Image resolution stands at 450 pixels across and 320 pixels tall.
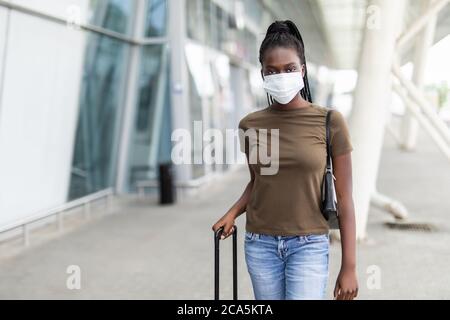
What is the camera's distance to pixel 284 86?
7.14 ft

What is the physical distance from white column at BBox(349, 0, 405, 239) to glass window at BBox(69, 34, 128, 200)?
5400mm

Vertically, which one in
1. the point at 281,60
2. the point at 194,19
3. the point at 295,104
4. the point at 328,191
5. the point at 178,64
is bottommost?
the point at 328,191

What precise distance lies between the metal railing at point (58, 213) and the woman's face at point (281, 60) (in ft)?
19.6

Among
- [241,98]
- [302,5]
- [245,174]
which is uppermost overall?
[302,5]

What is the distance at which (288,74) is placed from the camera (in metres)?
2.21

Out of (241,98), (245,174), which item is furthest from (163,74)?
(241,98)

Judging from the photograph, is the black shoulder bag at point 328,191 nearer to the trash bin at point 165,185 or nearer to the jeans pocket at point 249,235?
the jeans pocket at point 249,235

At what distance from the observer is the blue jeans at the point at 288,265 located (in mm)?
2229

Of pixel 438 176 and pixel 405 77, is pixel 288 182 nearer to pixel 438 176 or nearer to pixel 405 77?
pixel 405 77

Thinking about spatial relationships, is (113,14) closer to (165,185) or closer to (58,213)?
(165,185)

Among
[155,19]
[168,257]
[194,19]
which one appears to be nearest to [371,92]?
[168,257]

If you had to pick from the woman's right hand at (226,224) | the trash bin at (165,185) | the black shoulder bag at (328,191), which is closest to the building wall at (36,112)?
the trash bin at (165,185)

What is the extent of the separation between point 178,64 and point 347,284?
383 inches
